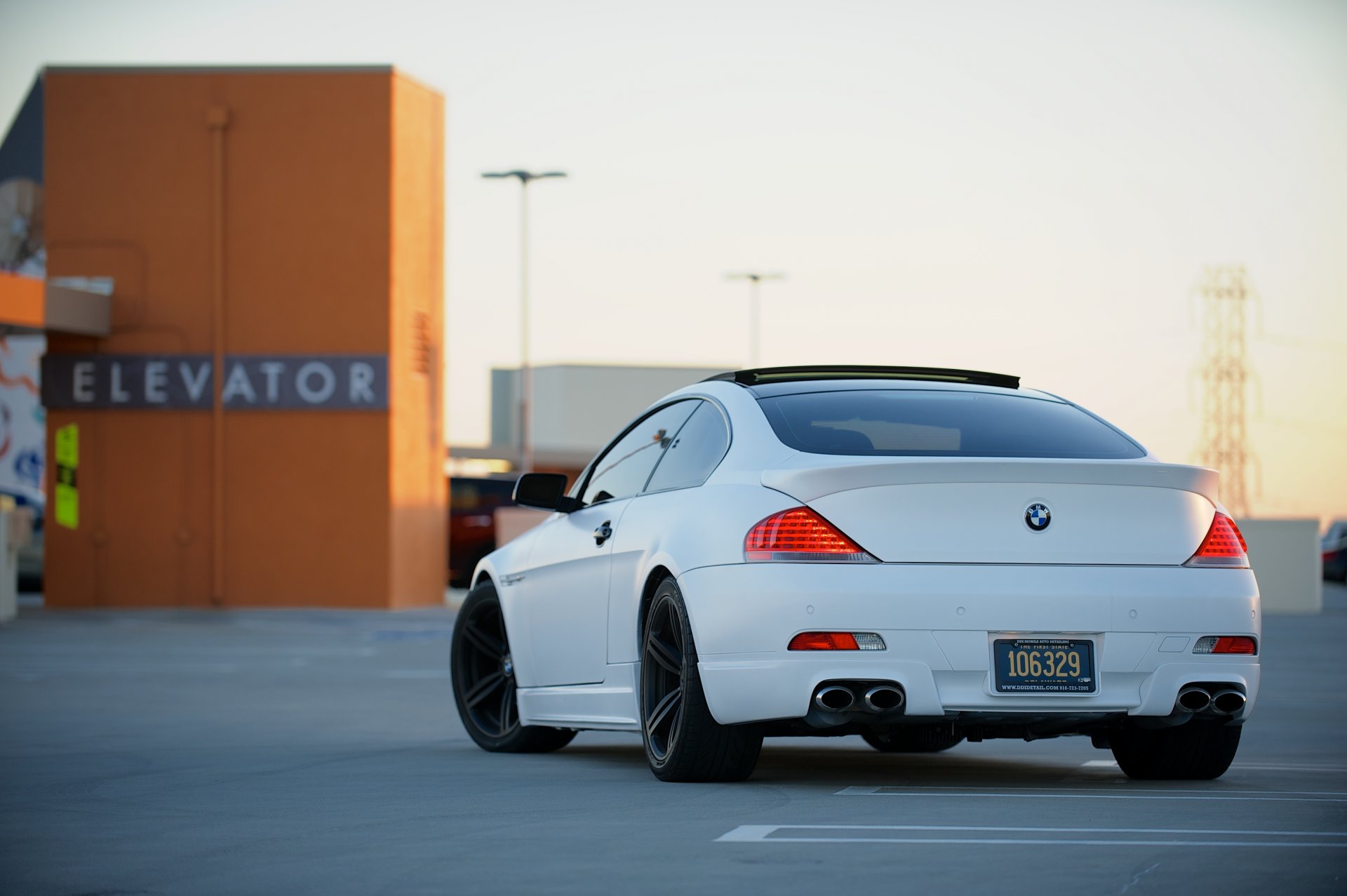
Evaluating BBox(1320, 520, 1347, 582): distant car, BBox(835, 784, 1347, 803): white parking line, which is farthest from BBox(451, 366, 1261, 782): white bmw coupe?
BBox(1320, 520, 1347, 582): distant car

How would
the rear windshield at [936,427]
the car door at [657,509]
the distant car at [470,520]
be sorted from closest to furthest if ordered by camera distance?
the rear windshield at [936,427] < the car door at [657,509] < the distant car at [470,520]

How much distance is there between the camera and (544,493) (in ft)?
26.9

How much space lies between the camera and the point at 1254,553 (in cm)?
3341

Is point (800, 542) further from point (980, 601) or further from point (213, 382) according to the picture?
point (213, 382)

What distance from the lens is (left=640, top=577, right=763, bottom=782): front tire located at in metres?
6.45

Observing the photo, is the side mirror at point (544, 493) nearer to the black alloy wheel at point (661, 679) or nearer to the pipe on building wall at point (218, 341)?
the black alloy wheel at point (661, 679)

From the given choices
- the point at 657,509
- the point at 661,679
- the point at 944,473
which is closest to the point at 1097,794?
the point at 944,473

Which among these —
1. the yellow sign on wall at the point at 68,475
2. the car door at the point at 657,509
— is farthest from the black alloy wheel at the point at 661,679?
the yellow sign on wall at the point at 68,475

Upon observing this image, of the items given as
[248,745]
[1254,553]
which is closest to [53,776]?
[248,745]

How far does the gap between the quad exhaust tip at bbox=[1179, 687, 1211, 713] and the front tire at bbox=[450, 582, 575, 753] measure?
325 cm

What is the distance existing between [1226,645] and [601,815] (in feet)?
7.19

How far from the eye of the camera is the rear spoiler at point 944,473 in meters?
6.18

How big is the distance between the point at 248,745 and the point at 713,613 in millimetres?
3659

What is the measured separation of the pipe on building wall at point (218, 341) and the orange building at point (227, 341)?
0.09ft
